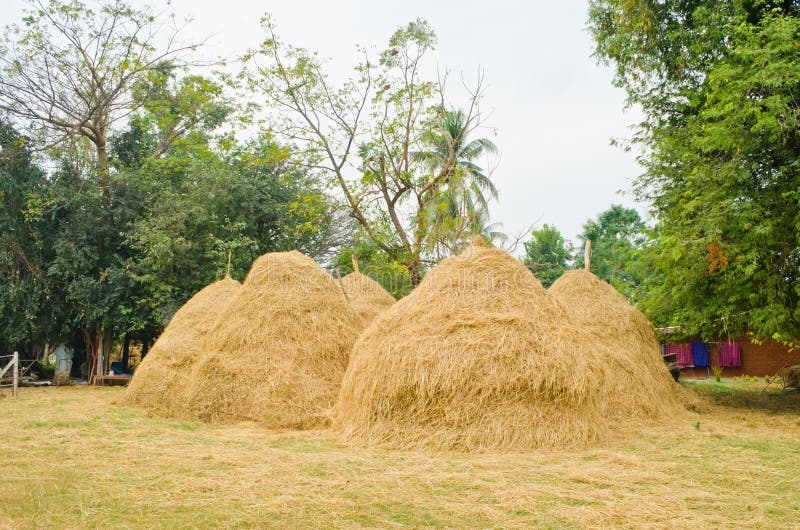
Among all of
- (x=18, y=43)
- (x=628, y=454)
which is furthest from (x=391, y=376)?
(x=18, y=43)

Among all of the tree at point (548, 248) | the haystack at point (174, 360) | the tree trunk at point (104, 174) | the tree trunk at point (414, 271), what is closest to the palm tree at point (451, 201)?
the tree trunk at point (414, 271)

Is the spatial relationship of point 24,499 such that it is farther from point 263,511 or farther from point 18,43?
point 18,43

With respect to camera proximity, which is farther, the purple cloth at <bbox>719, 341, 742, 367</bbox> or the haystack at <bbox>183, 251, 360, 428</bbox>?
the purple cloth at <bbox>719, 341, 742, 367</bbox>

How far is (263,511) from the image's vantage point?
5434mm

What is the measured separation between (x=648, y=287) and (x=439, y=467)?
34.6ft

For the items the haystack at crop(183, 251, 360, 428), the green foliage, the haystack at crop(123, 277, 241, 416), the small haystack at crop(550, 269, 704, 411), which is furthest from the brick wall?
the haystack at crop(123, 277, 241, 416)

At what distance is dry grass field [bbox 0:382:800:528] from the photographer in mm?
5238

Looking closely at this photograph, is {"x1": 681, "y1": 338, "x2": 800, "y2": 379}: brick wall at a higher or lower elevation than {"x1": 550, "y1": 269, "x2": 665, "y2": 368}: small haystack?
lower

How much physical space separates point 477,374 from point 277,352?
169 inches

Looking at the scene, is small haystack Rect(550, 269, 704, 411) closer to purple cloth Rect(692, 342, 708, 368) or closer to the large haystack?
the large haystack

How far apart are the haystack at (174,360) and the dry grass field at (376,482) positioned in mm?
3247

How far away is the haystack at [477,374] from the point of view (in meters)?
8.46

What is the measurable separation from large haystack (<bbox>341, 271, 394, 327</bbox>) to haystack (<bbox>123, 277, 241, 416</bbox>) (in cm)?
342

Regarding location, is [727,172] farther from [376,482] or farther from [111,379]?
[111,379]
